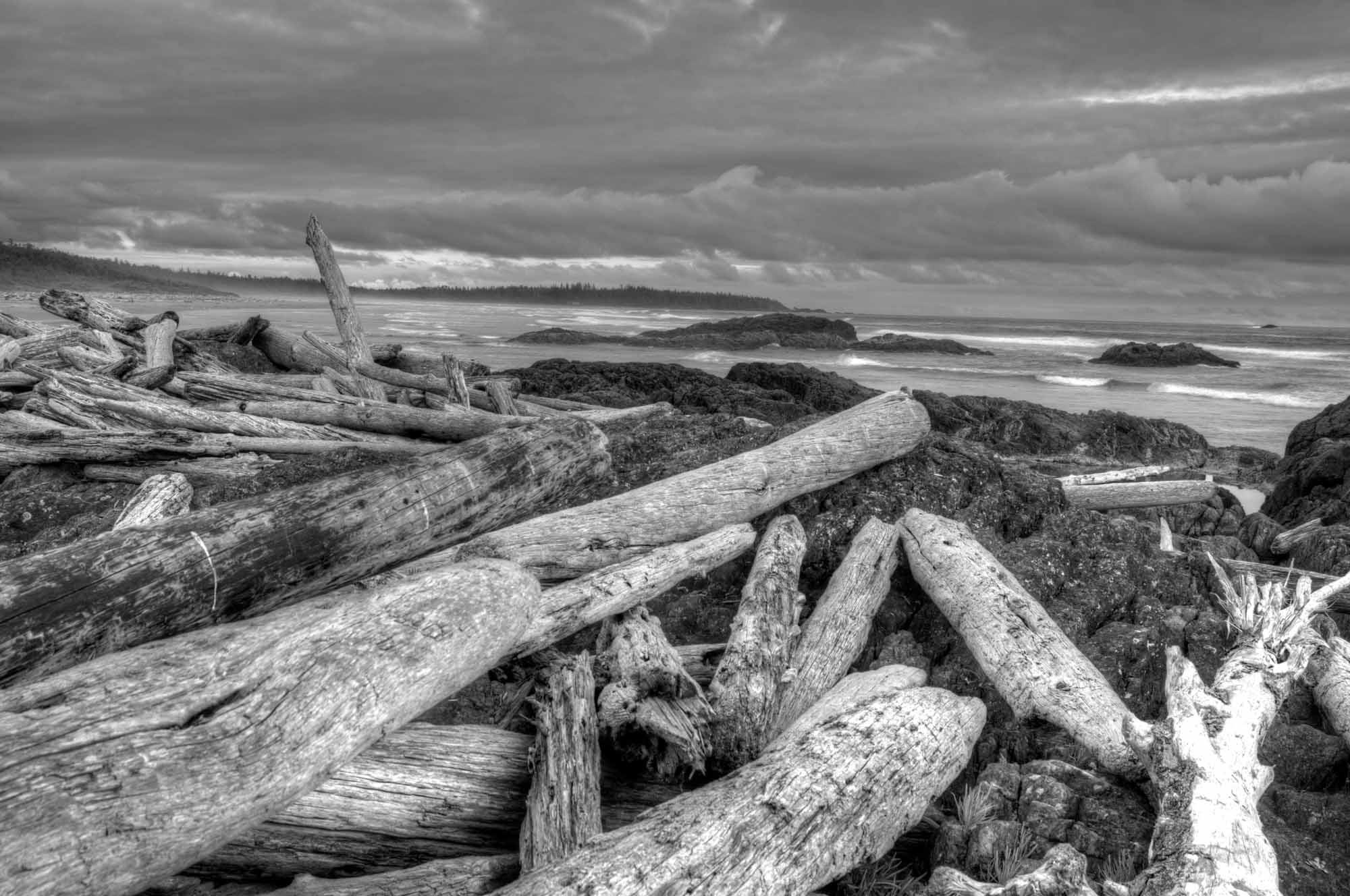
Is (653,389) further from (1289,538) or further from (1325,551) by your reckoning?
(1325,551)

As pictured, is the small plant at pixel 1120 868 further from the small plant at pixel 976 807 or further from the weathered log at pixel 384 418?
the weathered log at pixel 384 418

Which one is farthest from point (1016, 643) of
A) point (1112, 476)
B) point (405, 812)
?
point (1112, 476)

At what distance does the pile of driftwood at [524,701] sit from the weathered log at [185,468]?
352 centimetres

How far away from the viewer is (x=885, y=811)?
3611 mm

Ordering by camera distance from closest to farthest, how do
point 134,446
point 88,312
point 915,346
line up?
1. point 134,446
2. point 88,312
3. point 915,346

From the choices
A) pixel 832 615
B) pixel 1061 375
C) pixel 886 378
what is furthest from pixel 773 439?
pixel 1061 375

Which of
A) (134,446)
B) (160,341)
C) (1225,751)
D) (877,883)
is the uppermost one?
(160,341)

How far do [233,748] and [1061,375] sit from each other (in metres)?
48.3

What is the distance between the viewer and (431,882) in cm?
316

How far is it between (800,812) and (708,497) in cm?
296

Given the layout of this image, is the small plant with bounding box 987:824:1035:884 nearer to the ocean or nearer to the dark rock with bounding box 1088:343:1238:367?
the ocean

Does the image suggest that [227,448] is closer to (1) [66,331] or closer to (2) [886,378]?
(1) [66,331]

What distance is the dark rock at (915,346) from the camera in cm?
5859

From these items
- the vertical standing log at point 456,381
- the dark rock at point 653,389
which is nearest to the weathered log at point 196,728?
the vertical standing log at point 456,381
